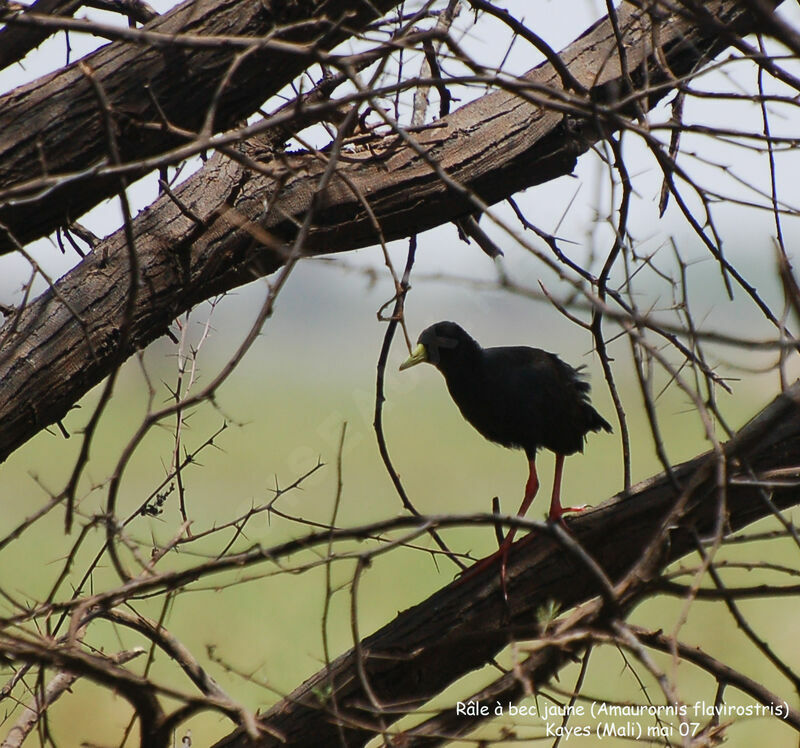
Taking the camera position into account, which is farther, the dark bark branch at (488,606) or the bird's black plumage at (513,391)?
the bird's black plumage at (513,391)

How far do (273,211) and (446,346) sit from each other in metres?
1.07

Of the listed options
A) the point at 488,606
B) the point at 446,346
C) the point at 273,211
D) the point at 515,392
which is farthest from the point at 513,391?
the point at 273,211

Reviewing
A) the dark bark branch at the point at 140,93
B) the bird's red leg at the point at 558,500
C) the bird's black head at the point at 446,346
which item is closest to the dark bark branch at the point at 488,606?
the bird's red leg at the point at 558,500

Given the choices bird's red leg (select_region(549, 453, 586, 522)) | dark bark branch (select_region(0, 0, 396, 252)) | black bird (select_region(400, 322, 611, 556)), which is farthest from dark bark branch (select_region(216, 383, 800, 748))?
dark bark branch (select_region(0, 0, 396, 252))

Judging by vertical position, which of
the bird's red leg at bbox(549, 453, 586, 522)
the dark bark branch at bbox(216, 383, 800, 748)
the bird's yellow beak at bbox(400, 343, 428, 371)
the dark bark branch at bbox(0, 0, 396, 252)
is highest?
the dark bark branch at bbox(0, 0, 396, 252)

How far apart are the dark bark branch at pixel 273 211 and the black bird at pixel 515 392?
817mm

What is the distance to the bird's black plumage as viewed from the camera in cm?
343

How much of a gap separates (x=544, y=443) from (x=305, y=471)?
1143 millimetres

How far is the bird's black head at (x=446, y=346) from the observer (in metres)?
3.46

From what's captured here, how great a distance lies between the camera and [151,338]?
8.33ft

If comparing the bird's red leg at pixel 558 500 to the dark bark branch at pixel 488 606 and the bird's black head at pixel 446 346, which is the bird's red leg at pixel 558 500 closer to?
the dark bark branch at pixel 488 606

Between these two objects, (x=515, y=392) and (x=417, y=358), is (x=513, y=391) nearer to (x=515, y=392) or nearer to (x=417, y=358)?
(x=515, y=392)

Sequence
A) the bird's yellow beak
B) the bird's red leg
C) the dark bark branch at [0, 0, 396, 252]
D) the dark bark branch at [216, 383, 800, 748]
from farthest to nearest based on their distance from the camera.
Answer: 1. the bird's yellow beak
2. the bird's red leg
3. the dark bark branch at [216, 383, 800, 748]
4. the dark bark branch at [0, 0, 396, 252]

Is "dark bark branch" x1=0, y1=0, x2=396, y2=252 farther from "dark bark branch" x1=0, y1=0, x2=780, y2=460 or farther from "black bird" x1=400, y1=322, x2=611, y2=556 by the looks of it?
"black bird" x1=400, y1=322, x2=611, y2=556
